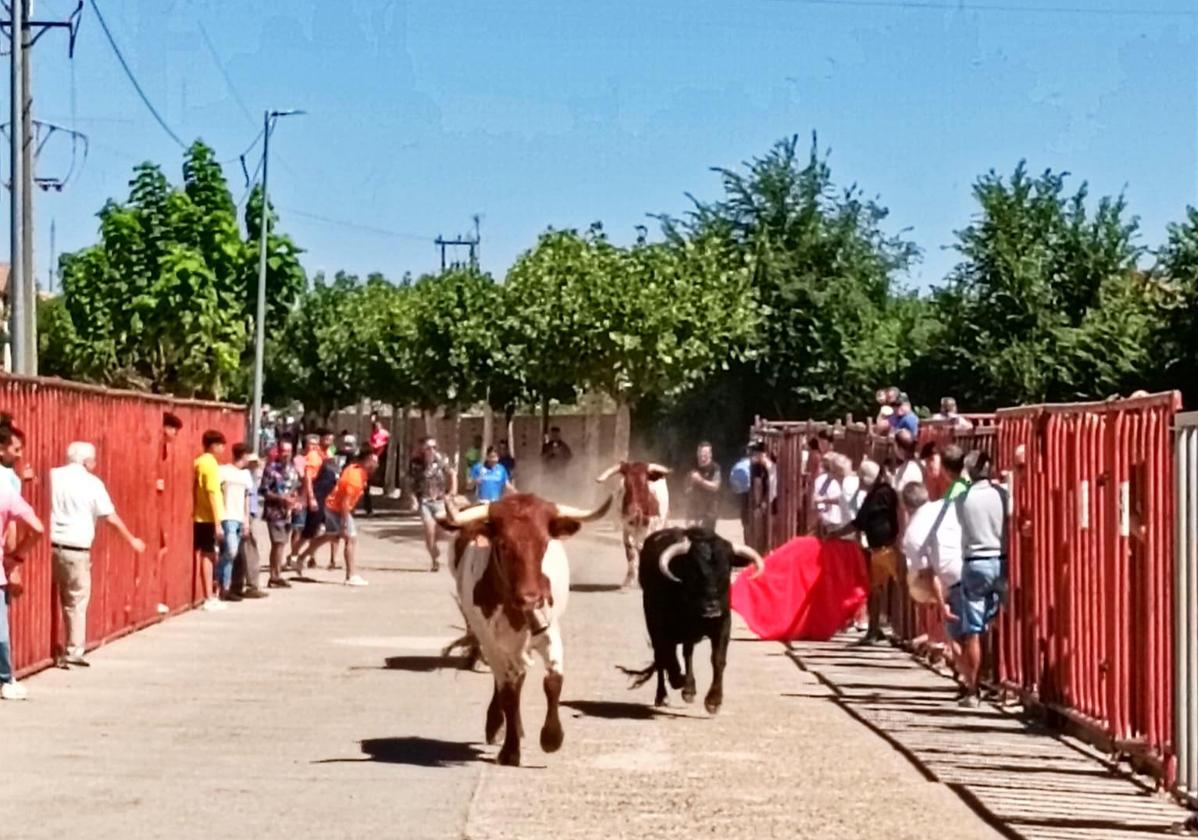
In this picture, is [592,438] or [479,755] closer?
[479,755]

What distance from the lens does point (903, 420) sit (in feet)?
73.6

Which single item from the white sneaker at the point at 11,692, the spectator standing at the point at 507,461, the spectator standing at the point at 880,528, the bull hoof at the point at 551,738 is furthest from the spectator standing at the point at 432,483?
the bull hoof at the point at 551,738

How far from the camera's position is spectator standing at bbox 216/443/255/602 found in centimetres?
2566

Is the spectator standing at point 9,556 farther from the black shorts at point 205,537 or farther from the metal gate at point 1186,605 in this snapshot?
the black shorts at point 205,537

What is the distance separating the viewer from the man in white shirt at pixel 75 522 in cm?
1800

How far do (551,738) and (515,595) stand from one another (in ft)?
2.99

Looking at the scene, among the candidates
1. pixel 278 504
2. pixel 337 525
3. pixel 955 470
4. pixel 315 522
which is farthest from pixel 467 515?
pixel 315 522

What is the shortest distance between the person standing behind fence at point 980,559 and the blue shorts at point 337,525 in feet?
48.6

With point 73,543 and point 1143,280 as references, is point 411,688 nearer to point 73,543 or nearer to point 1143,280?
point 73,543

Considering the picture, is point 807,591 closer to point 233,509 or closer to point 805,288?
point 233,509

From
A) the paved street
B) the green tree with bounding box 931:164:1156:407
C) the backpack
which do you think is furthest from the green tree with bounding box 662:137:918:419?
the paved street

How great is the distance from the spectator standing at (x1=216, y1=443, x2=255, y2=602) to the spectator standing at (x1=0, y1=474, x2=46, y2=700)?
9.24 metres

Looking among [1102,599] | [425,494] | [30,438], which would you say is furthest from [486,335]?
[1102,599]

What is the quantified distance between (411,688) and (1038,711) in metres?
4.71
